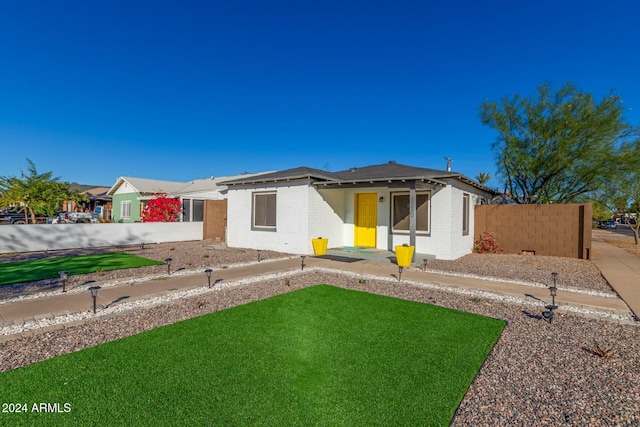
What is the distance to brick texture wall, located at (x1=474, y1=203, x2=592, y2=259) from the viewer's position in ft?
35.8

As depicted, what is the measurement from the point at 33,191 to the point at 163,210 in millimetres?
6542

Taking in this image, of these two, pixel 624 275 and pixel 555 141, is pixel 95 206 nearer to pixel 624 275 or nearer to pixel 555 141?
pixel 555 141

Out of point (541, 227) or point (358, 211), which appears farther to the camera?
point (358, 211)

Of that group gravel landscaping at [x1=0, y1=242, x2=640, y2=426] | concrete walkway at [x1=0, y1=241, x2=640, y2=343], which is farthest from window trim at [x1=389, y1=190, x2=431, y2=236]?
gravel landscaping at [x1=0, y1=242, x2=640, y2=426]

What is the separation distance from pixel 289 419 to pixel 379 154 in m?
27.6

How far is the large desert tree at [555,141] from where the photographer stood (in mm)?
12984

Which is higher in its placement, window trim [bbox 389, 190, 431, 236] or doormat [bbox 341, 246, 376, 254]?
window trim [bbox 389, 190, 431, 236]

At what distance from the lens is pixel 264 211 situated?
1262cm

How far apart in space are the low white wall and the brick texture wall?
14492mm

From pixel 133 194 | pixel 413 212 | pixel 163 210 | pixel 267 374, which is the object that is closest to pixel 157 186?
pixel 133 194

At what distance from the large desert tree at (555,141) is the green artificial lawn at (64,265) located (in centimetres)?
1634

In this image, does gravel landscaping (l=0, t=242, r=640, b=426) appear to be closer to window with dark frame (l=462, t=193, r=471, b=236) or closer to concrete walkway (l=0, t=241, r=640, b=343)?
concrete walkway (l=0, t=241, r=640, b=343)

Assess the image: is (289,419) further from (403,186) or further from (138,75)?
(138,75)

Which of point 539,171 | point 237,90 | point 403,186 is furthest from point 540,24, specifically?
point 237,90
